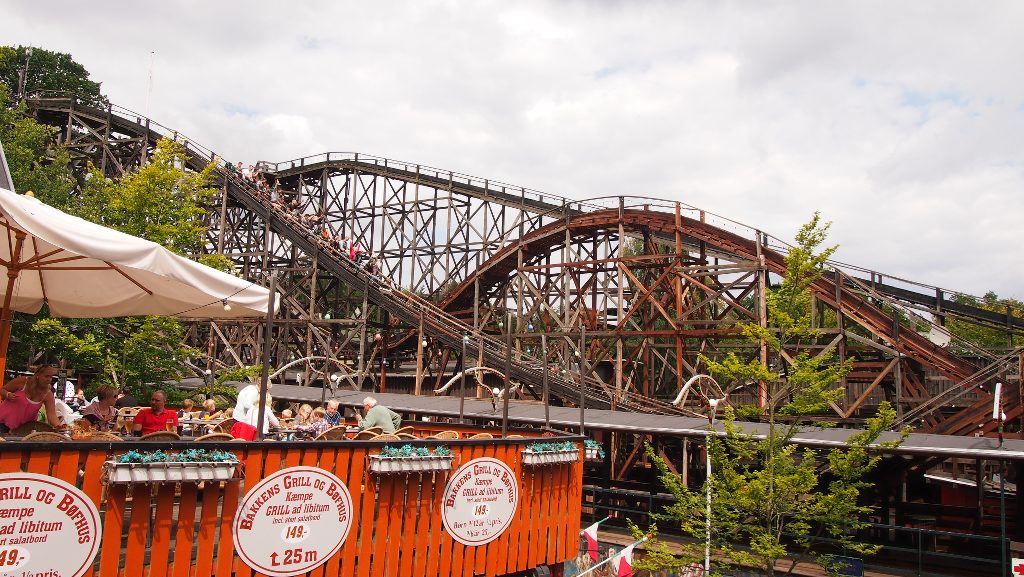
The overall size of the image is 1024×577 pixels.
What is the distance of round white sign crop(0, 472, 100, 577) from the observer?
393cm

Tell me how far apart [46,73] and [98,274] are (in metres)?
49.0

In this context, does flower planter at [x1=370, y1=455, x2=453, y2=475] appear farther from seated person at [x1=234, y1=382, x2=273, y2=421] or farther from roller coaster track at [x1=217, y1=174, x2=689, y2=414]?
roller coaster track at [x1=217, y1=174, x2=689, y2=414]

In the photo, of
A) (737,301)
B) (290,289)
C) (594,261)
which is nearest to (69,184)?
(290,289)

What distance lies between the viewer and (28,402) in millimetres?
5922

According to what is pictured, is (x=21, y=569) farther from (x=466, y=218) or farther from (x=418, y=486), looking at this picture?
(x=466, y=218)

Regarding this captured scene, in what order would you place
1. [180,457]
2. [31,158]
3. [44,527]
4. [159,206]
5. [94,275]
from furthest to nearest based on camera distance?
[31,158]
[159,206]
[94,275]
[180,457]
[44,527]

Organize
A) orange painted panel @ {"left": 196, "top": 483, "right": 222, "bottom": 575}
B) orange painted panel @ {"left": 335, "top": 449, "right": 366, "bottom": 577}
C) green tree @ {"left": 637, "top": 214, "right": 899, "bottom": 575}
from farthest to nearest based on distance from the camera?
green tree @ {"left": 637, "top": 214, "right": 899, "bottom": 575} < orange painted panel @ {"left": 335, "top": 449, "right": 366, "bottom": 577} < orange painted panel @ {"left": 196, "top": 483, "right": 222, "bottom": 575}

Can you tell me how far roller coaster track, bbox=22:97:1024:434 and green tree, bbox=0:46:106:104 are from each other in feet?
61.2

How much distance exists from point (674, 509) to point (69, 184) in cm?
2268

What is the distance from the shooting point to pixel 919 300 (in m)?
19.2

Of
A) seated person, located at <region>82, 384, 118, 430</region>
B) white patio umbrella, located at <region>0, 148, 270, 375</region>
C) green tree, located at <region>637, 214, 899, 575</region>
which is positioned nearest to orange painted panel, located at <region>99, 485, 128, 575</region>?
white patio umbrella, located at <region>0, 148, 270, 375</region>

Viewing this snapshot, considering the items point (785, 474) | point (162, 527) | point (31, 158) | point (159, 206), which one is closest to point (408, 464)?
point (162, 527)

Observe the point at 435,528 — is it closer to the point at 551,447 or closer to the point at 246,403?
the point at 551,447

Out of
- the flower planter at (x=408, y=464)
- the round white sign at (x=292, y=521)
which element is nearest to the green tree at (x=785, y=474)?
the flower planter at (x=408, y=464)
